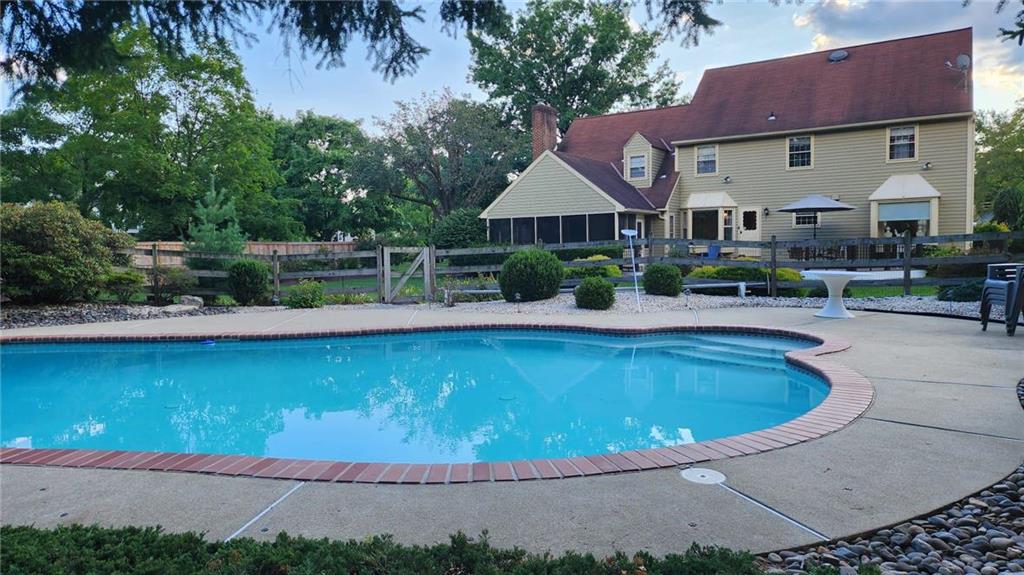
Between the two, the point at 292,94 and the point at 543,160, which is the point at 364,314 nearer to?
the point at 292,94

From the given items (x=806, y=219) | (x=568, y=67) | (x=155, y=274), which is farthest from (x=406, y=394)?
(x=568, y=67)

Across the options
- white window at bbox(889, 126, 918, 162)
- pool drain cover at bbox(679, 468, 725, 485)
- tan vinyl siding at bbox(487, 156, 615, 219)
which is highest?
white window at bbox(889, 126, 918, 162)

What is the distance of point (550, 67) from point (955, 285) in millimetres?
24896

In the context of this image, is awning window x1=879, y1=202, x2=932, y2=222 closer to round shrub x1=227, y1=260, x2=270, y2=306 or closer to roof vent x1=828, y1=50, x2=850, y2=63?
→ roof vent x1=828, y1=50, x2=850, y2=63

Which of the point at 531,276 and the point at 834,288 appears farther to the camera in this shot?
the point at 531,276

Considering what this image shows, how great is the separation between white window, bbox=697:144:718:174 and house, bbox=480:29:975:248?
42 millimetres

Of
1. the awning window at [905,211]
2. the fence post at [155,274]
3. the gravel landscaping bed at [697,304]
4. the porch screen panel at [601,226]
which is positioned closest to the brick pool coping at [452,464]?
the gravel landscaping bed at [697,304]

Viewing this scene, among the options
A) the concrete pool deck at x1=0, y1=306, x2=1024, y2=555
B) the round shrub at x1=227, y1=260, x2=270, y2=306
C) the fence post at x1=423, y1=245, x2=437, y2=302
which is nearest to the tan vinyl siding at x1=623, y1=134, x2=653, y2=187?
the fence post at x1=423, y1=245, x2=437, y2=302

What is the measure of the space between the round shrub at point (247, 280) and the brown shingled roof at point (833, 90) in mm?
16000

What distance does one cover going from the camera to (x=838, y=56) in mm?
22609

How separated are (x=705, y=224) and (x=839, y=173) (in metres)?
4.76

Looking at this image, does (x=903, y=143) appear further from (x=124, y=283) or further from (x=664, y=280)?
(x=124, y=283)

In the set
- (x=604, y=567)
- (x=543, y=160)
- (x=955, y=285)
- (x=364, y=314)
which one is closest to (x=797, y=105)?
(x=543, y=160)

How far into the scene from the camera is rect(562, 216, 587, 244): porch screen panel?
22.7 m
